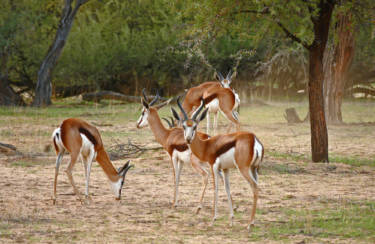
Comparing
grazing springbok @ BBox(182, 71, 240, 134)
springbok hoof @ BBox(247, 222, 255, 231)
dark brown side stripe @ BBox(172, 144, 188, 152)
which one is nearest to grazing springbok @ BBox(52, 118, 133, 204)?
dark brown side stripe @ BBox(172, 144, 188, 152)

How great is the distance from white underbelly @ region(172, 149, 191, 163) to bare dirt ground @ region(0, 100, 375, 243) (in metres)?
0.58

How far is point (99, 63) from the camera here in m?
23.7

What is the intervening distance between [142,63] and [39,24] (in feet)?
14.7

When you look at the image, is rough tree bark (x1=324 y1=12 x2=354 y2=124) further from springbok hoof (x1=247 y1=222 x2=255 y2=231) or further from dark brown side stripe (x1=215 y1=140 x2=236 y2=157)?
springbok hoof (x1=247 y1=222 x2=255 y2=231)

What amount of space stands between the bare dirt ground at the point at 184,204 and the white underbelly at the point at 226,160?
2.06ft

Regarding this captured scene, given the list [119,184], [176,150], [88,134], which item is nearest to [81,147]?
[88,134]

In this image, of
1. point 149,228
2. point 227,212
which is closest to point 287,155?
point 227,212

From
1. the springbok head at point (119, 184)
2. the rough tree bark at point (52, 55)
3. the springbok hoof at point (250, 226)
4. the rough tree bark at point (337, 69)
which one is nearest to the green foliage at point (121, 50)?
the rough tree bark at point (52, 55)

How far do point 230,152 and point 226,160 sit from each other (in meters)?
0.10

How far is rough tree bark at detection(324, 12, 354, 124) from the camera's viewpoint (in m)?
15.2

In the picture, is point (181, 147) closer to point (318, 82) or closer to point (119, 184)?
point (119, 184)

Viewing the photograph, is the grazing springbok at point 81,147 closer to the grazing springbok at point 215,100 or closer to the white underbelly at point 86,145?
the white underbelly at point 86,145

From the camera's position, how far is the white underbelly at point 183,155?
7.37 meters

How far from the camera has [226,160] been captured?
6.46 meters
